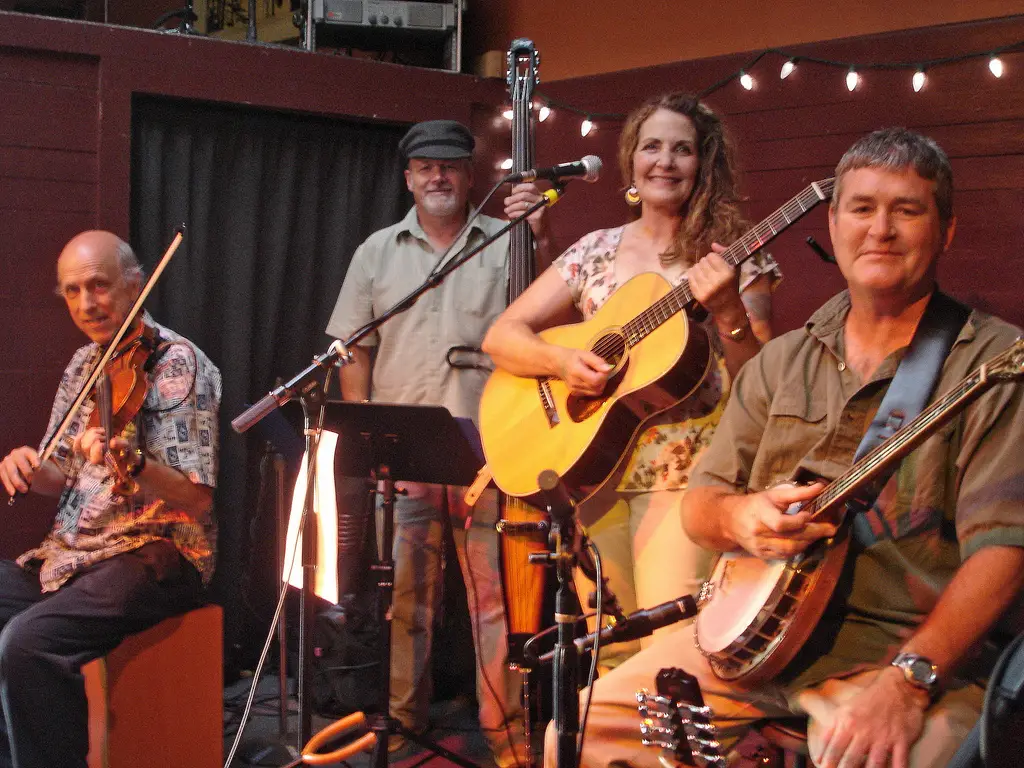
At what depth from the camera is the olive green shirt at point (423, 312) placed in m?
3.91

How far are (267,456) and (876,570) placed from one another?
9.49 ft

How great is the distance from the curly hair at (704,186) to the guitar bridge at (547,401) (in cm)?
51

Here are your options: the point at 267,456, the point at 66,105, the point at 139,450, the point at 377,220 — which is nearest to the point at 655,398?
the point at 139,450

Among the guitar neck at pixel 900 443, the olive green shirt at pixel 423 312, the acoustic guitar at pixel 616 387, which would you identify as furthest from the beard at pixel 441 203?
the guitar neck at pixel 900 443

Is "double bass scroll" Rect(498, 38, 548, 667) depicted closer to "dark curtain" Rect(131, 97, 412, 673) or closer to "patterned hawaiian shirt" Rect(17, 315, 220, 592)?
"patterned hawaiian shirt" Rect(17, 315, 220, 592)

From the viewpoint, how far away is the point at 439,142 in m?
3.85

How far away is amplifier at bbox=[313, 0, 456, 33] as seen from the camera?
4594mm

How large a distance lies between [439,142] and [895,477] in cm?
240

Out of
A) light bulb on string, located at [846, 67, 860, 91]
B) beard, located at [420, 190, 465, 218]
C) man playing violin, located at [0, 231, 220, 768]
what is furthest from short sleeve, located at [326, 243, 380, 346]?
light bulb on string, located at [846, 67, 860, 91]

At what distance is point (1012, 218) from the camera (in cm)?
355

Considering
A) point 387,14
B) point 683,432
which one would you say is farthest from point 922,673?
point 387,14

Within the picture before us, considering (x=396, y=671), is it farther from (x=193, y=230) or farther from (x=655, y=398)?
(x=193, y=230)

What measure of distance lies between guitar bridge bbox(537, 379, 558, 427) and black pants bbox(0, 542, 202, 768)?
1.19 meters

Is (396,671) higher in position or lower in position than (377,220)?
lower
